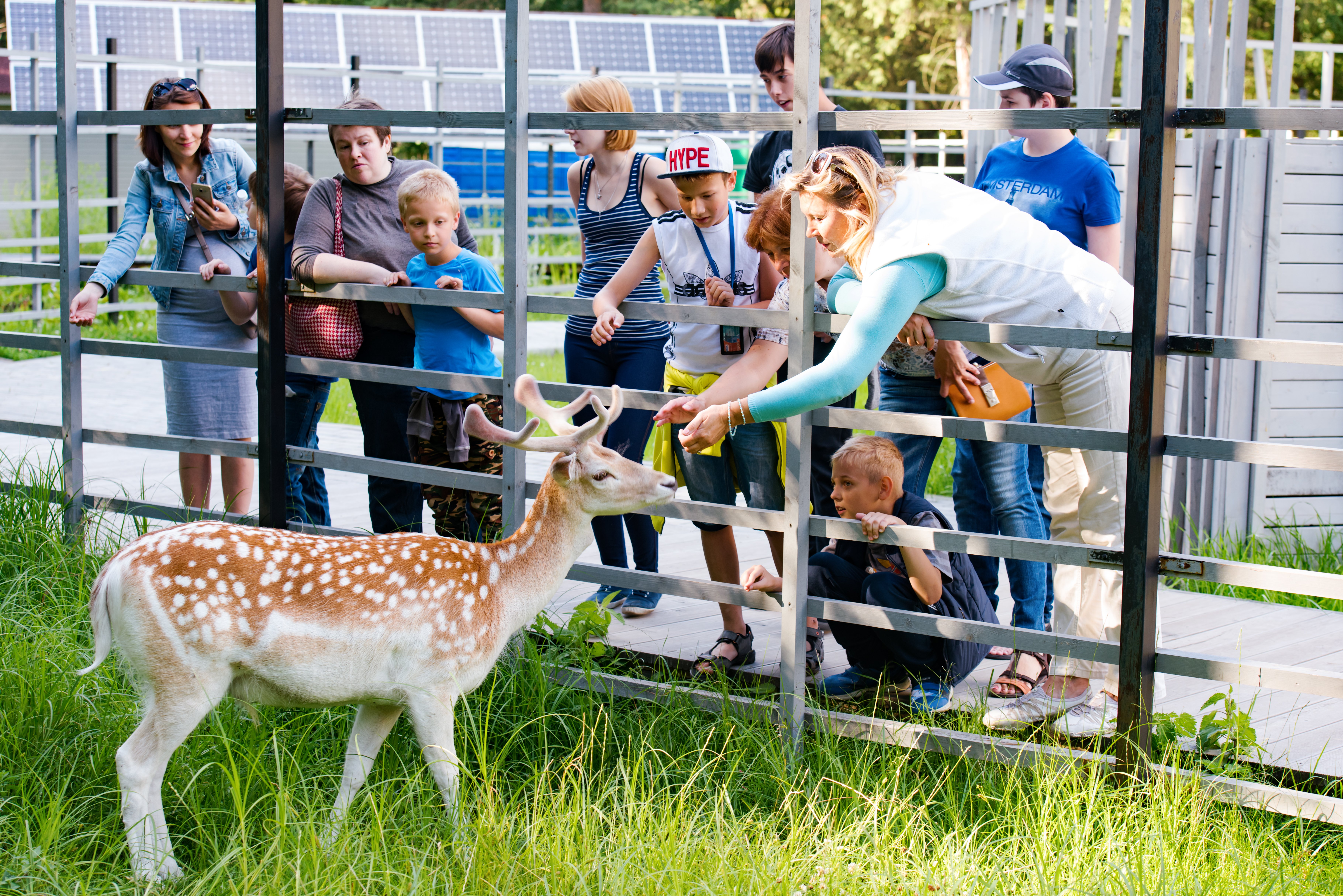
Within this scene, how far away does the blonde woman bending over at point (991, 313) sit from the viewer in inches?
132

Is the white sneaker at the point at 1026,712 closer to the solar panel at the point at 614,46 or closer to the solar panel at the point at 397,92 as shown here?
the solar panel at the point at 397,92

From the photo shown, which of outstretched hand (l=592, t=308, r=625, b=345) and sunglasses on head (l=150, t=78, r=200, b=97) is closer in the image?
outstretched hand (l=592, t=308, r=625, b=345)

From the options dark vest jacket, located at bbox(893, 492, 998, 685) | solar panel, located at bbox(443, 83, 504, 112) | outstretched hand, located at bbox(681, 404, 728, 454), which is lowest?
dark vest jacket, located at bbox(893, 492, 998, 685)

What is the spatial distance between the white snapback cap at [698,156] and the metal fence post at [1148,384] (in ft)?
4.16

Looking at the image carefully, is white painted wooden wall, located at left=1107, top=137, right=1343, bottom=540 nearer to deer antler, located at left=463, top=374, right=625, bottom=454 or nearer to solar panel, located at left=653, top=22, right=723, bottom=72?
deer antler, located at left=463, top=374, right=625, bottom=454

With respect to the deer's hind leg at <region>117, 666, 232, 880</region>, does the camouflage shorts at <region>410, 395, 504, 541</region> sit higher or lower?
higher

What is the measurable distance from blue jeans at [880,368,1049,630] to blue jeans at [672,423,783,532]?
15.5 inches

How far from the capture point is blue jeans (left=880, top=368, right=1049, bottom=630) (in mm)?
4352

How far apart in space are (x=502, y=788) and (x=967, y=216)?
1.95 metres

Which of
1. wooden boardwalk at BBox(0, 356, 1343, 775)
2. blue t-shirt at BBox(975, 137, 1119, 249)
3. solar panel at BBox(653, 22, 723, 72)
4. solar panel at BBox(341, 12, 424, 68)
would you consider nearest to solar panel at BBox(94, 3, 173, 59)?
solar panel at BBox(341, 12, 424, 68)

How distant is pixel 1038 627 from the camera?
4.49m

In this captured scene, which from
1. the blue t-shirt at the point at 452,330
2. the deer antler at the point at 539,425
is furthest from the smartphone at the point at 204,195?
the deer antler at the point at 539,425

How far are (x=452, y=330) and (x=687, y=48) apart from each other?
1998 centimetres

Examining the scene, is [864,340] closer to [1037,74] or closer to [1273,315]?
[1037,74]
